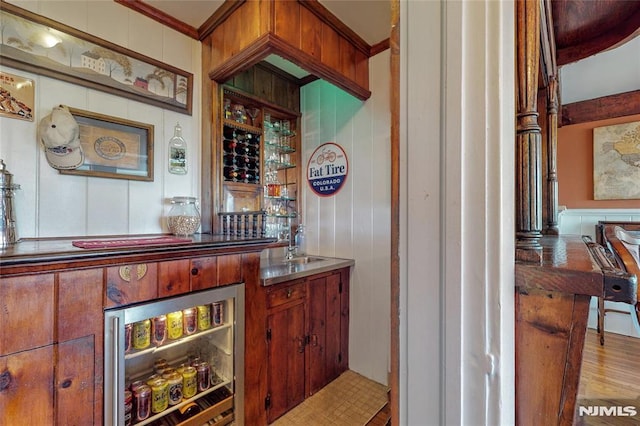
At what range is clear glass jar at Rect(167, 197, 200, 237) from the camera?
5.37 feet

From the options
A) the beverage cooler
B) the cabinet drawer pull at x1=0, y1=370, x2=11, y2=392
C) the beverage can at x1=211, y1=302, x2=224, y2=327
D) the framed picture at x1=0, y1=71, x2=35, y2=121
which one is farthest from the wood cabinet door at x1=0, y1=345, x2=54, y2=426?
the framed picture at x1=0, y1=71, x2=35, y2=121

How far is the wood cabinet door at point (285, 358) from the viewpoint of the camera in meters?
1.66

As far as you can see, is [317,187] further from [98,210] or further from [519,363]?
[519,363]

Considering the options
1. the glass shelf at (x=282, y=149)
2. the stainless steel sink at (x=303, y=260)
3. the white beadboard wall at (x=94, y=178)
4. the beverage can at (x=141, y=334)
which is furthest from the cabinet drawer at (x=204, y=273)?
the glass shelf at (x=282, y=149)

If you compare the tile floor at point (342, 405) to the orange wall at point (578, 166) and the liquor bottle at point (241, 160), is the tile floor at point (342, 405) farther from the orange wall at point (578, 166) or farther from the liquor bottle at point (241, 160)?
the orange wall at point (578, 166)

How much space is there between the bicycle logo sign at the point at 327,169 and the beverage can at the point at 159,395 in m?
1.66

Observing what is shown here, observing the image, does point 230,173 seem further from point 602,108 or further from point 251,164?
point 602,108

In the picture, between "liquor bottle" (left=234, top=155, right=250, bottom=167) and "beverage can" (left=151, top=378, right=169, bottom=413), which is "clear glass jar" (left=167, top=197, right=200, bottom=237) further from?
"beverage can" (left=151, top=378, right=169, bottom=413)

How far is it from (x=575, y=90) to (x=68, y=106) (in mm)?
4060

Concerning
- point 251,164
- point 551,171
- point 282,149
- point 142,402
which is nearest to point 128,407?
point 142,402

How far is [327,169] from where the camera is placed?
2.41 meters

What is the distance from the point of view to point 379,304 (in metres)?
2.12

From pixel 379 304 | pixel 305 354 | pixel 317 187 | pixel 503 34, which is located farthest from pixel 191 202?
pixel 503 34

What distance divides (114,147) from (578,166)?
4089 mm
